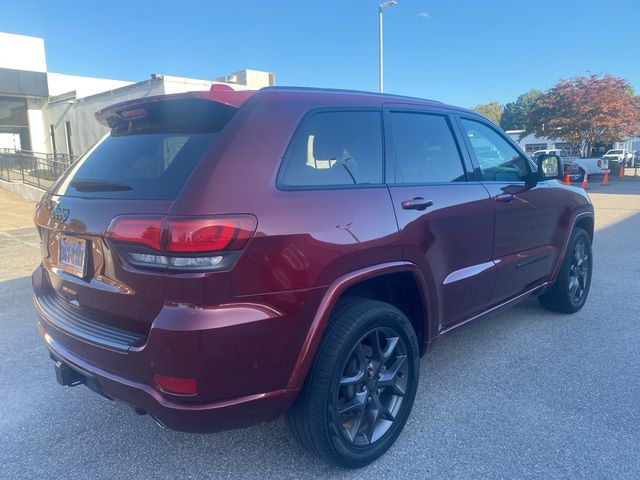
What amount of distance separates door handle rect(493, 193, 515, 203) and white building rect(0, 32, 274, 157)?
1507cm

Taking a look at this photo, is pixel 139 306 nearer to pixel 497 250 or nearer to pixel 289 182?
pixel 289 182

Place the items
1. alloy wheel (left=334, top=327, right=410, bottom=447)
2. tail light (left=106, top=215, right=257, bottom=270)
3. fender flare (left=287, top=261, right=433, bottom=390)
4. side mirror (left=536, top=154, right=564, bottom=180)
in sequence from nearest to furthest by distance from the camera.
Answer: tail light (left=106, top=215, right=257, bottom=270), fender flare (left=287, top=261, right=433, bottom=390), alloy wheel (left=334, top=327, right=410, bottom=447), side mirror (left=536, top=154, right=564, bottom=180)

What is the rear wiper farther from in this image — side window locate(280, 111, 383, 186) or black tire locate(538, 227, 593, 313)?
black tire locate(538, 227, 593, 313)

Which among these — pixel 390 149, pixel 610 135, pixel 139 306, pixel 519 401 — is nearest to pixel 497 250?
pixel 519 401

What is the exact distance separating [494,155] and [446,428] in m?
2.06

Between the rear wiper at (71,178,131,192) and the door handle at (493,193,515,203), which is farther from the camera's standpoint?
the door handle at (493,193,515,203)

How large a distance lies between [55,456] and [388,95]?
2809 millimetres

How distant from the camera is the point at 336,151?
8.14ft

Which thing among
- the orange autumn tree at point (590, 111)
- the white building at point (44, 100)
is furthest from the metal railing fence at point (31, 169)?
the orange autumn tree at point (590, 111)

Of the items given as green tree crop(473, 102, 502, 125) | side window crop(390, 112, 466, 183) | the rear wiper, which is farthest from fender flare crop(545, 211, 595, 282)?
green tree crop(473, 102, 502, 125)

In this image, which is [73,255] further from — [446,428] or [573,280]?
[573,280]

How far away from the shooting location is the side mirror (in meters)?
3.98

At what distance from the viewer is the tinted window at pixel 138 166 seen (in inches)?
80.0

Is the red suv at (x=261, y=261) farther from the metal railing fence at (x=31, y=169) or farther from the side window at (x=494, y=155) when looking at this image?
the metal railing fence at (x=31, y=169)
